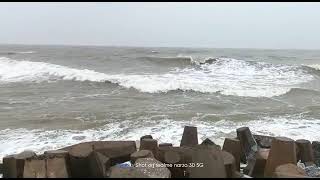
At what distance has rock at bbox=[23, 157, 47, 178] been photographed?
3.51m

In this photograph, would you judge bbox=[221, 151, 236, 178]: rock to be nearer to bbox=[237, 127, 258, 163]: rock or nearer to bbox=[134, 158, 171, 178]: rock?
bbox=[134, 158, 171, 178]: rock

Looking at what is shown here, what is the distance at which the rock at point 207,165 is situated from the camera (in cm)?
354

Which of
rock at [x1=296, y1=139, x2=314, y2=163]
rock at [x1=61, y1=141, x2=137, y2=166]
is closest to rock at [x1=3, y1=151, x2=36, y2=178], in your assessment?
rock at [x1=61, y1=141, x2=137, y2=166]

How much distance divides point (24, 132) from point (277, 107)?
24.6ft

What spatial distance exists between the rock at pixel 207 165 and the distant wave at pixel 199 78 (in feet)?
35.9

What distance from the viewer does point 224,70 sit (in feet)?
80.3

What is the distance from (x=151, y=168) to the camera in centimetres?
353

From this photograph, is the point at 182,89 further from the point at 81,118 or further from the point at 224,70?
the point at 224,70

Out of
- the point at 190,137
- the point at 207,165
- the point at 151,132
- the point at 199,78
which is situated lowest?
the point at 199,78

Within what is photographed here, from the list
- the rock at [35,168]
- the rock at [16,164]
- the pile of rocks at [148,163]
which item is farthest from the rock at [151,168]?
the rock at [16,164]

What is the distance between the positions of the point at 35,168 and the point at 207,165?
5.42 ft

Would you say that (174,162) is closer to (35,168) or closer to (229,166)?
(229,166)

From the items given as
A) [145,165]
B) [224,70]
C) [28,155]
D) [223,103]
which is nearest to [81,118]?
[223,103]

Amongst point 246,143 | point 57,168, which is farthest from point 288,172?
point 57,168
